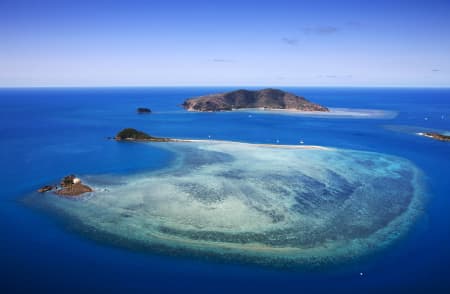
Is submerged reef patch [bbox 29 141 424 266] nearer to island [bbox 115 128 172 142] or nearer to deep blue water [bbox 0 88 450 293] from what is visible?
deep blue water [bbox 0 88 450 293]

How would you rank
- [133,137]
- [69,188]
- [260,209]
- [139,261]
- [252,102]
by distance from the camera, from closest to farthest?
[139,261] → [260,209] → [69,188] → [133,137] → [252,102]

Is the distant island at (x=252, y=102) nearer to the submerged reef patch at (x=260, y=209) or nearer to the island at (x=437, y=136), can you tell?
the island at (x=437, y=136)

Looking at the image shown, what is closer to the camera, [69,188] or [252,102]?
[69,188]

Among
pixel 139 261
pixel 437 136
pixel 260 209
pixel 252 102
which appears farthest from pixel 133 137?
pixel 252 102

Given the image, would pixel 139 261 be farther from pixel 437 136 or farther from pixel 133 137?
pixel 437 136

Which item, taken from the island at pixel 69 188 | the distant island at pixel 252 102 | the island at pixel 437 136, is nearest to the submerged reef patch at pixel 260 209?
the island at pixel 69 188

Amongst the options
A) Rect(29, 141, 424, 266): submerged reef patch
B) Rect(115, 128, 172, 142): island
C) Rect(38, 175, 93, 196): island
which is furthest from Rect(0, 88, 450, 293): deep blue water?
Rect(115, 128, 172, 142): island

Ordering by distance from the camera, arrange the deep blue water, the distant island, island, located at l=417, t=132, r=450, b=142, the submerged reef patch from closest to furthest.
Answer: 1. the deep blue water
2. the submerged reef patch
3. island, located at l=417, t=132, r=450, b=142
4. the distant island

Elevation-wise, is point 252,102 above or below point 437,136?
above
